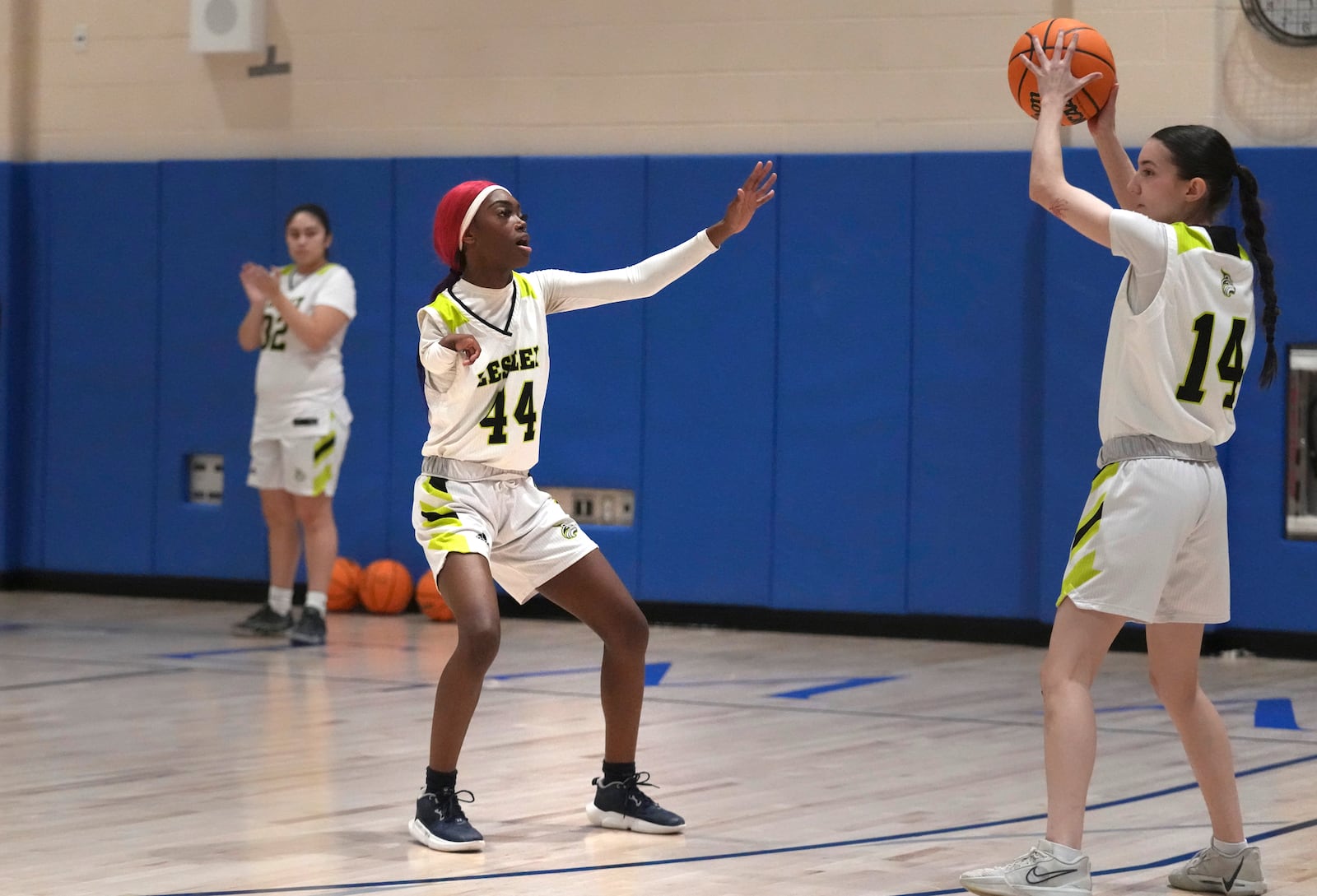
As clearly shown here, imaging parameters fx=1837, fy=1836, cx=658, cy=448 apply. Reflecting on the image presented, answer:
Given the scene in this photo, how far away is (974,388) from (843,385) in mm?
664

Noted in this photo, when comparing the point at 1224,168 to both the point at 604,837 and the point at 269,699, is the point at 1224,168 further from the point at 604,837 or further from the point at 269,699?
the point at 269,699

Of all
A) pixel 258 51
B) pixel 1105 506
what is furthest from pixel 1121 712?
pixel 258 51

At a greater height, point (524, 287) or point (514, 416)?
point (524, 287)

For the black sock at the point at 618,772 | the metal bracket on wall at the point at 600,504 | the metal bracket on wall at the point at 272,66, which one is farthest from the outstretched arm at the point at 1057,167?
the metal bracket on wall at the point at 272,66

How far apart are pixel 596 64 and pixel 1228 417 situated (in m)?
6.30

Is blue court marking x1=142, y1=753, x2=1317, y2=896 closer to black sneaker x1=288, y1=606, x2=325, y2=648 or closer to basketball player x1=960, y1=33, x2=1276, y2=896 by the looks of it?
basketball player x1=960, y1=33, x2=1276, y2=896

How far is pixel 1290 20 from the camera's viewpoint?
8586 mm

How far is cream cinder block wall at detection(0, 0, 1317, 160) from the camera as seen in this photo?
28.8ft

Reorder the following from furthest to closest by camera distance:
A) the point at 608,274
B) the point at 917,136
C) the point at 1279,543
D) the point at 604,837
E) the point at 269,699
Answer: the point at 917,136, the point at 1279,543, the point at 269,699, the point at 608,274, the point at 604,837

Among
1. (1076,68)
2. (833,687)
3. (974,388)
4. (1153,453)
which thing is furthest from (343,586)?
(1153,453)

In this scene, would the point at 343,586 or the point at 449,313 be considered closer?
the point at 449,313

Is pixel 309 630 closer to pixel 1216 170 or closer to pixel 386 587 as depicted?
pixel 386 587

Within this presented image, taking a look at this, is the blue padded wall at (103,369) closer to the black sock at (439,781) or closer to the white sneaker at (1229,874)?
the black sock at (439,781)

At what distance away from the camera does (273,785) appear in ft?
17.7
